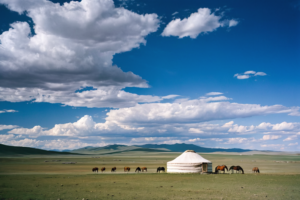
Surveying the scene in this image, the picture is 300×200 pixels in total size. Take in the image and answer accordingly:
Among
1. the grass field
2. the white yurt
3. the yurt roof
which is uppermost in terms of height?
the yurt roof

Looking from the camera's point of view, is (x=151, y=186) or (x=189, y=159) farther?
(x=189, y=159)

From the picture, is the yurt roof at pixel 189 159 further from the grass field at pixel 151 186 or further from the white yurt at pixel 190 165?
the grass field at pixel 151 186

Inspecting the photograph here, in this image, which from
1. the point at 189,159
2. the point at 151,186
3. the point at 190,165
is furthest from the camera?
the point at 189,159

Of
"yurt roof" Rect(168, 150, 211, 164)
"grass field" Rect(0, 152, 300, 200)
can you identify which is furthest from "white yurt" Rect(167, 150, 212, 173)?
"grass field" Rect(0, 152, 300, 200)

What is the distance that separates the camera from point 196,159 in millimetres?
33656

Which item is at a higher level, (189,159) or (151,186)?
(189,159)

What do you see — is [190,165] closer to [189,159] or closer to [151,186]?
[189,159]

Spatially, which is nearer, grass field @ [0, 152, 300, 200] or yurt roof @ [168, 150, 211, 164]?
grass field @ [0, 152, 300, 200]

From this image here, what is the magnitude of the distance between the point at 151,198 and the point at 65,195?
4807mm

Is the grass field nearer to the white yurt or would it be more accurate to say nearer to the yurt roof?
the white yurt

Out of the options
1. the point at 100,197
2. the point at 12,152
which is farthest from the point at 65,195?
the point at 12,152

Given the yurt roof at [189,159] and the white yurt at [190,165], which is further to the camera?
the yurt roof at [189,159]

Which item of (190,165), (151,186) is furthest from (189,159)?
(151,186)

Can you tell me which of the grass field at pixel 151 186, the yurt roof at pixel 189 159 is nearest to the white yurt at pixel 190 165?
the yurt roof at pixel 189 159
